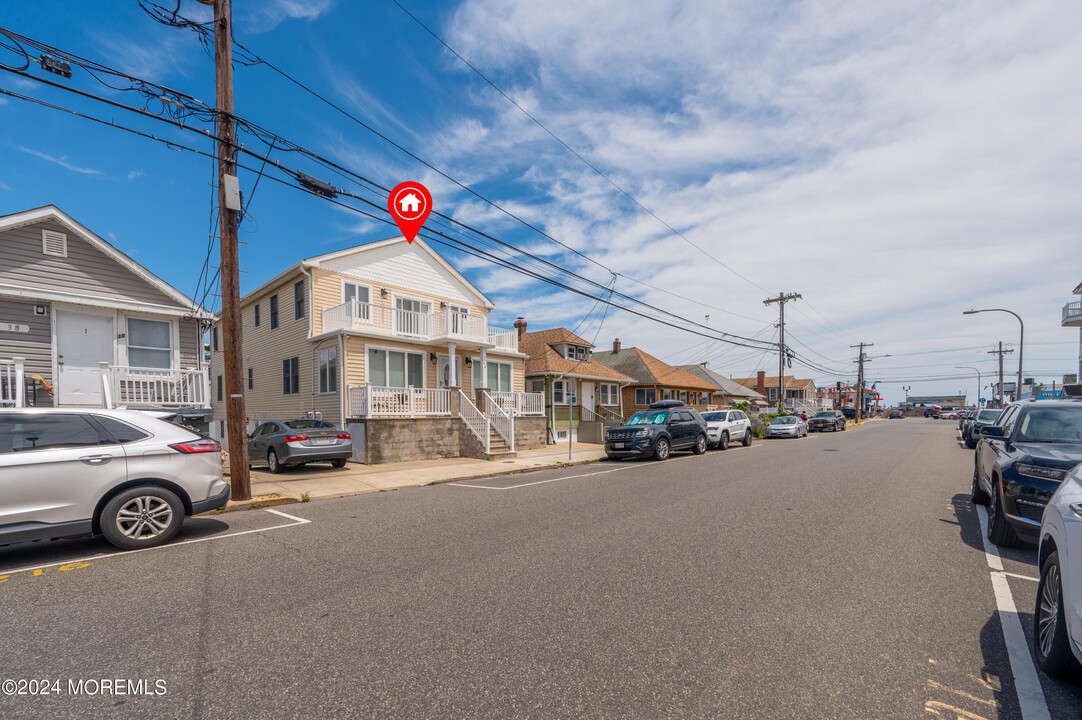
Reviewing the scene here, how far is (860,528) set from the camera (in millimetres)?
7016

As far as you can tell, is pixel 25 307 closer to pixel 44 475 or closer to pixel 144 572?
pixel 44 475

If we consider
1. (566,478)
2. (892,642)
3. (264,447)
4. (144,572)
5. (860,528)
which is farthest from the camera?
(264,447)

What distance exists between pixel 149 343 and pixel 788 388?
75487 mm

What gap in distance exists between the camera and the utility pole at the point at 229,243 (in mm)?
9328

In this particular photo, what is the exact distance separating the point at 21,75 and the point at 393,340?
12.5 m

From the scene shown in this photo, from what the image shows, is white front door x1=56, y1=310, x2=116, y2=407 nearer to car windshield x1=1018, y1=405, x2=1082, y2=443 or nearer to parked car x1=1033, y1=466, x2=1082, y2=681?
parked car x1=1033, y1=466, x2=1082, y2=681

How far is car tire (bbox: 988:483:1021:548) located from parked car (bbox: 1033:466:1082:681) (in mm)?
3154

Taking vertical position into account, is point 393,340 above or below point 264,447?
above

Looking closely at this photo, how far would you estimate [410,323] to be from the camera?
66.8ft

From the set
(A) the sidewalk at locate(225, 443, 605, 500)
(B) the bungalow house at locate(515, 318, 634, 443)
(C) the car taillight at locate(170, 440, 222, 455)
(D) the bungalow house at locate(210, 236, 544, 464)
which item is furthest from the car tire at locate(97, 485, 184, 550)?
(B) the bungalow house at locate(515, 318, 634, 443)

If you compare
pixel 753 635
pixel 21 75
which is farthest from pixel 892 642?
pixel 21 75

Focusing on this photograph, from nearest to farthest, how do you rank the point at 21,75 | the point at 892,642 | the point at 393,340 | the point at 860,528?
the point at 892,642
the point at 860,528
the point at 21,75
the point at 393,340

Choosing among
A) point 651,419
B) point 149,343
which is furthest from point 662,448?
point 149,343

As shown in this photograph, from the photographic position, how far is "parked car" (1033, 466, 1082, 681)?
2799 mm
